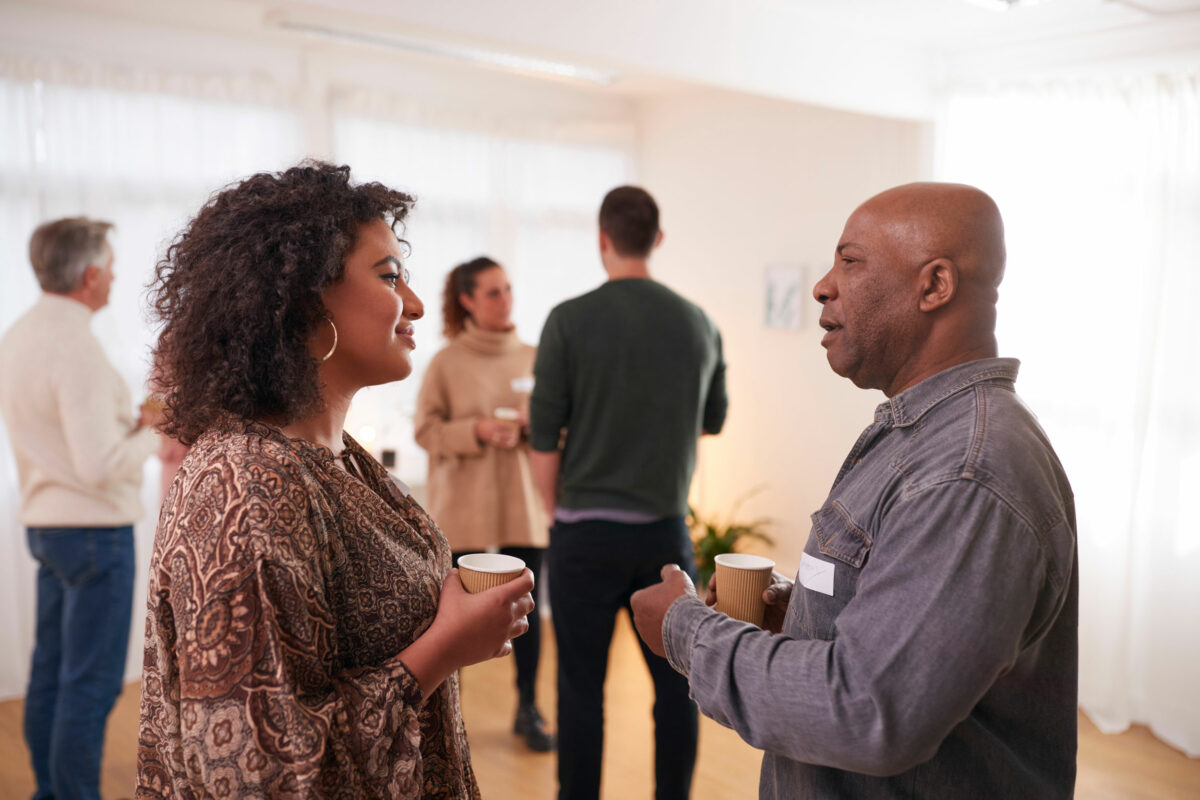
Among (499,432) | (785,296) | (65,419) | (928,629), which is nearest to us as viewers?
(928,629)

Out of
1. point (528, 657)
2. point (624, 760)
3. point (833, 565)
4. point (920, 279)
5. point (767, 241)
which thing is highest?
point (767, 241)

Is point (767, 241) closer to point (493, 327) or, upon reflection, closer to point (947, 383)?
point (493, 327)

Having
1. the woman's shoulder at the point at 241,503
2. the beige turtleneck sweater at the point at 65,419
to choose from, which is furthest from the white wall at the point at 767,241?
the woman's shoulder at the point at 241,503

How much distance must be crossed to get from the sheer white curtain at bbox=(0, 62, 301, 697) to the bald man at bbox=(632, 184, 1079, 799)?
3232 mm

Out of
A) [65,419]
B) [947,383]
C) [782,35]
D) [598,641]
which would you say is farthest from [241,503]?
[782,35]

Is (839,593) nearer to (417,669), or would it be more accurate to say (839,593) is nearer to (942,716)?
(942,716)

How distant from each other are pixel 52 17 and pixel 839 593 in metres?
4.11

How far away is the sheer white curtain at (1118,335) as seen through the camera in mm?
3453

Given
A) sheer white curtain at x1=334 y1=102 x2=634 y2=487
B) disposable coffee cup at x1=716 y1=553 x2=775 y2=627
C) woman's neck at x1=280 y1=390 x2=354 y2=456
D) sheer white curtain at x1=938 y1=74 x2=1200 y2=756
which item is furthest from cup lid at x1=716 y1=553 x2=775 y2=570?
sheer white curtain at x1=334 y1=102 x2=634 y2=487

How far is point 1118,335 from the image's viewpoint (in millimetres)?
3615

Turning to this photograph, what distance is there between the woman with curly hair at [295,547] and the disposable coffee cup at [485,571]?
19 millimetres

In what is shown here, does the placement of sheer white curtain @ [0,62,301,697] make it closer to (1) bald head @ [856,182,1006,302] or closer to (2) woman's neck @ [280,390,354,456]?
(2) woman's neck @ [280,390,354,456]

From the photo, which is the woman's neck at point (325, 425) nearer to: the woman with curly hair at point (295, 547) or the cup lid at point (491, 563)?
the woman with curly hair at point (295, 547)

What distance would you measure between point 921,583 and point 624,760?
258 cm
